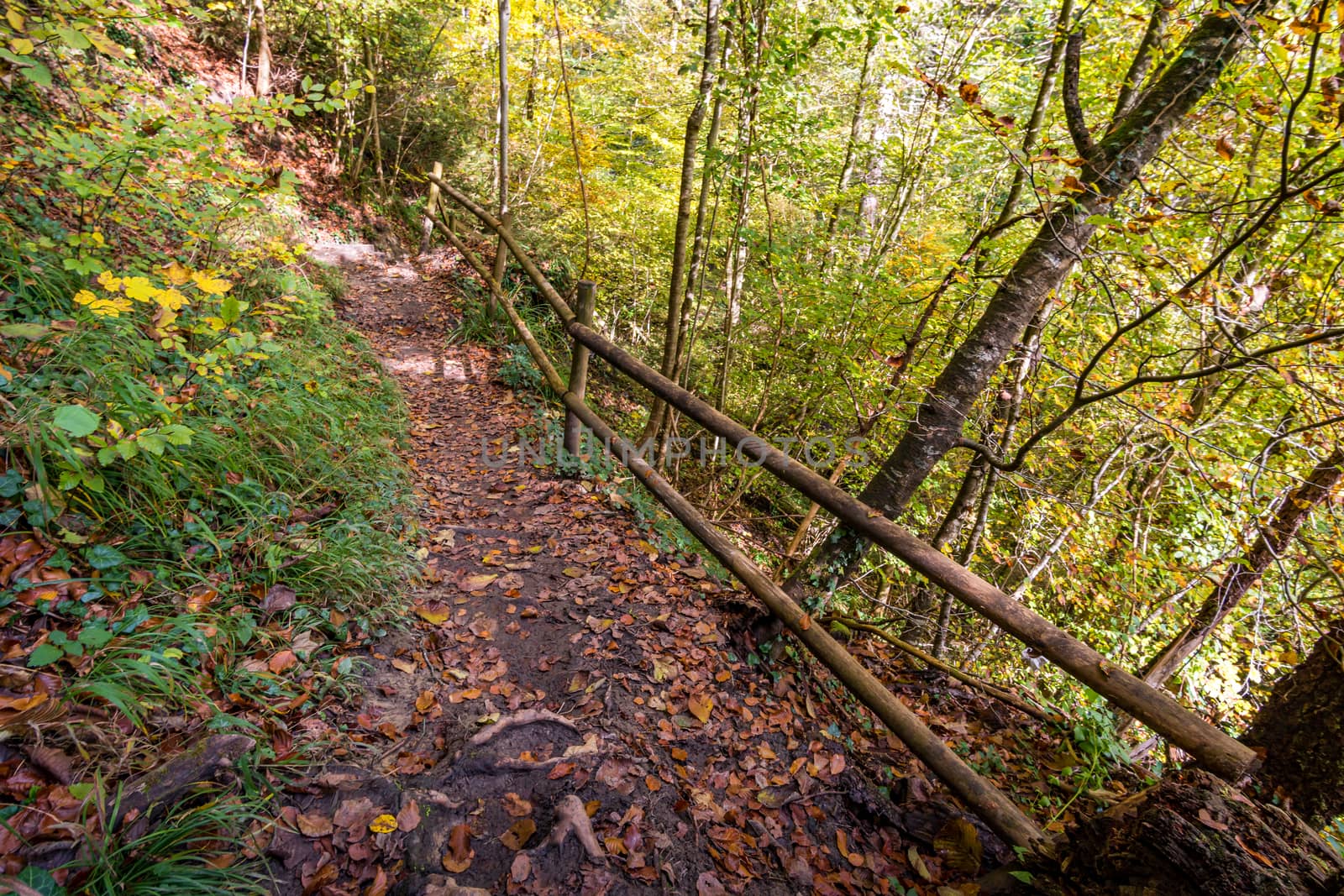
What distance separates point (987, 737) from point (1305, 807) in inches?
64.0

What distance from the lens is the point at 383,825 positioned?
2041mm

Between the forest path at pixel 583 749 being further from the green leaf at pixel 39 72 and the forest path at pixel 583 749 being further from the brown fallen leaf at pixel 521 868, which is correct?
the green leaf at pixel 39 72

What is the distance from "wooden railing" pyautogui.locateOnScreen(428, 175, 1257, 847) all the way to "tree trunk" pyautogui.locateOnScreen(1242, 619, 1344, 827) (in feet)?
2.76

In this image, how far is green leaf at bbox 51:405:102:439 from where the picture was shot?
5.95ft

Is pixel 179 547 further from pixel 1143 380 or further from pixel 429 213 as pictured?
pixel 429 213

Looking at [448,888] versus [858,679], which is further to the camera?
[858,679]

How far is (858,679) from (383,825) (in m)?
2.28

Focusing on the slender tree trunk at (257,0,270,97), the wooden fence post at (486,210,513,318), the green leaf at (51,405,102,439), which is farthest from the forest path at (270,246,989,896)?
the slender tree trunk at (257,0,270,97)

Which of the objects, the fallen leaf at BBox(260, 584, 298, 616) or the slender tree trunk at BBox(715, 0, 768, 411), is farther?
the slender tree trunk at BBox(715, 0, 768, 411)

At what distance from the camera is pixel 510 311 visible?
7094 mm

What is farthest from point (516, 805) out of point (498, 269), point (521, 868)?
point (498, 269)

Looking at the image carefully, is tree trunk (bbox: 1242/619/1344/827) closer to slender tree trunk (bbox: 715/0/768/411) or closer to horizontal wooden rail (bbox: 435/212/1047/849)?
horizontal wooden rail (bbox: 435/212/1047/849)

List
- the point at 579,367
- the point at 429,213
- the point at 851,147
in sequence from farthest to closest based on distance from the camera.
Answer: the point at 429,213
the point at 851,147
the point at 579,367

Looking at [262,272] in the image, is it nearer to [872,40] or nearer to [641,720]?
[641,720]
